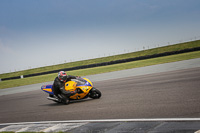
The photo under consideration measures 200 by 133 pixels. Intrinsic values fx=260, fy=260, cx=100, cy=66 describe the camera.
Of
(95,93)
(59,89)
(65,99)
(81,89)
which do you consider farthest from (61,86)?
(95,93)

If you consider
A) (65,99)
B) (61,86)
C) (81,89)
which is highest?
(61,86)

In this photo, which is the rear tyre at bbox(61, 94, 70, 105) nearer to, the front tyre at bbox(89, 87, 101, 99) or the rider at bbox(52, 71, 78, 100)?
the rider at bbox(52, 71, 78, 100)

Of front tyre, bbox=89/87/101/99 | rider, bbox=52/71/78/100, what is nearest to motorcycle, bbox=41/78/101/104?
front tyre, bbox=89/87/101/99

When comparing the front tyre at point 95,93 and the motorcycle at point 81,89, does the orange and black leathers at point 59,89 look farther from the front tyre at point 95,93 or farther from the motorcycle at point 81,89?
the front tyre at point 95,93

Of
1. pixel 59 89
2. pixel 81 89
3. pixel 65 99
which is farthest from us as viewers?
pixel 59 89

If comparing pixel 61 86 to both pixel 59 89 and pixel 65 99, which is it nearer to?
pixel 59 89

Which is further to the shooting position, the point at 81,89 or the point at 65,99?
the point at 65,99

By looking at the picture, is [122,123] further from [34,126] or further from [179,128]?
[34,126]

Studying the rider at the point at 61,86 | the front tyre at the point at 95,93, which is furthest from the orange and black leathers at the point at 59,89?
the front tyre at the point at 95,93

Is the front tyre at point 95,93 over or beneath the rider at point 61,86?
beneath

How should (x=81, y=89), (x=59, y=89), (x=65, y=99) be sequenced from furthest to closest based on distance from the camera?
1. (x=59, y=89)
2. (x=65, y=99)
3. (x=81, y=89)

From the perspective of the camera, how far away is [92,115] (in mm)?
7293

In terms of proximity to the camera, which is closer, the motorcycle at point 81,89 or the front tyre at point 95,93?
the motorcycle at point 81,89

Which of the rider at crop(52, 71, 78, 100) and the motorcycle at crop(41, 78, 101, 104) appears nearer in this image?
the motorcycle at crop(41, 78, 101, 104)
